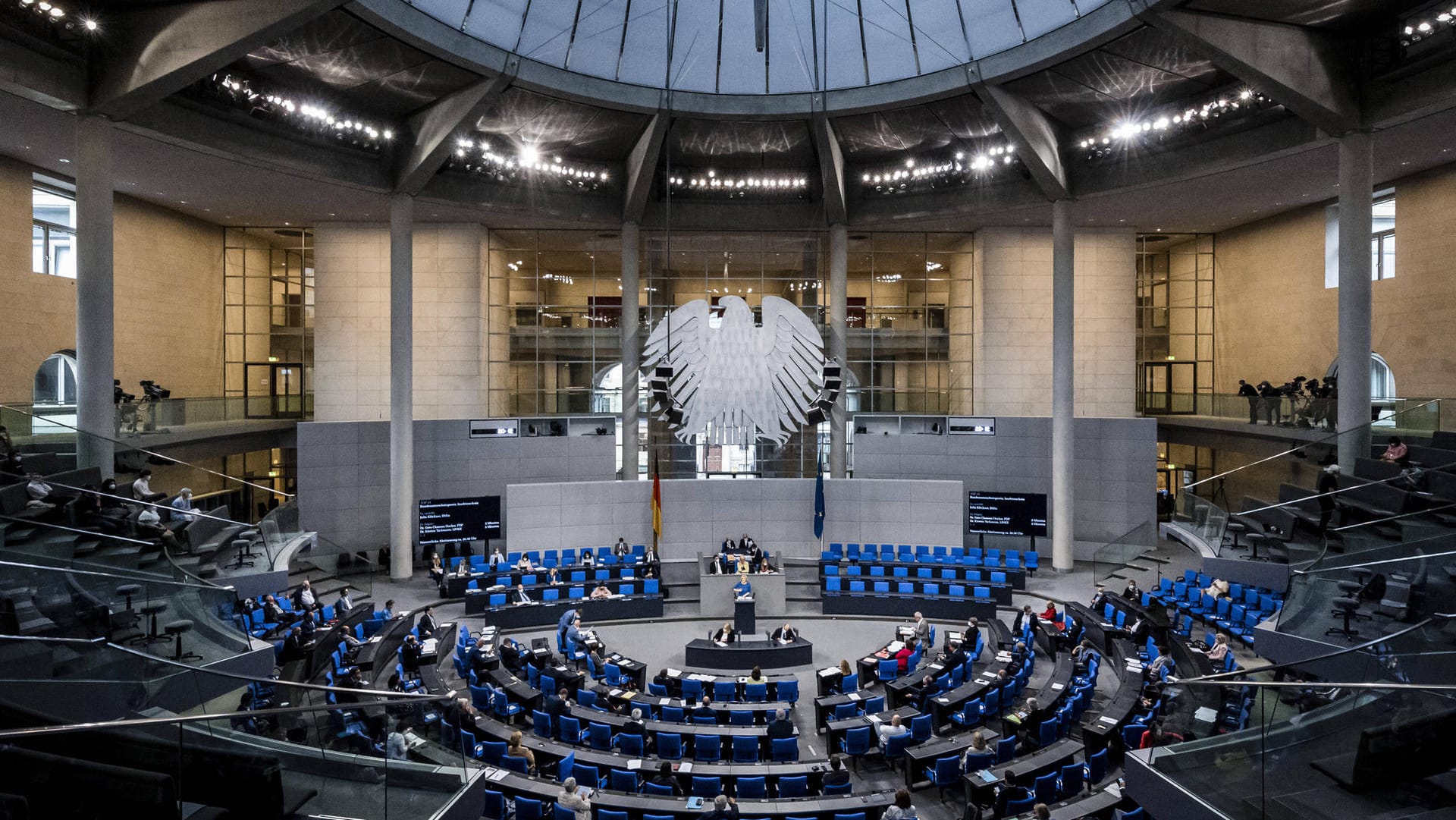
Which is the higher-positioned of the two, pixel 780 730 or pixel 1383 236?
pixel 1383 236

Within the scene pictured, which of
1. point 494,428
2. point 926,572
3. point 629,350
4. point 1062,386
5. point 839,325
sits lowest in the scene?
point 926,572

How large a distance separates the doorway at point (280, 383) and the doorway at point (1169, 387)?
29.6 m

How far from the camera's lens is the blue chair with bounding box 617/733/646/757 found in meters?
11.3

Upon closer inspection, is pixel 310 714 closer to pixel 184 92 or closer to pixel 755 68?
pixel 184 92

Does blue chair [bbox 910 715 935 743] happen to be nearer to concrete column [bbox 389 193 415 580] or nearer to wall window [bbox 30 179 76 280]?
concrete column [bbox 389 193 415 580]

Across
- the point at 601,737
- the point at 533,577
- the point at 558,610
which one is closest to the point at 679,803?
the point at 601,737

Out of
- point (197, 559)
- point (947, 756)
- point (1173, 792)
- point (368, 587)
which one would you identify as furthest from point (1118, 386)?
point (197, 559)

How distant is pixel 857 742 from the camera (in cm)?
1147

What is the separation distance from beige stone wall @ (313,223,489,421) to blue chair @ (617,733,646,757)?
1568 cm

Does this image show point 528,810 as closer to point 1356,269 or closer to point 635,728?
point 635,728

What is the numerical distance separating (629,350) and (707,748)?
1452 centimetres

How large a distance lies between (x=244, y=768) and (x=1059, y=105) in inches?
855

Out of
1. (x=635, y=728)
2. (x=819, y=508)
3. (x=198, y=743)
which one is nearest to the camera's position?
(x=198, y=743)

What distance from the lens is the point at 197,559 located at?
1262cm
